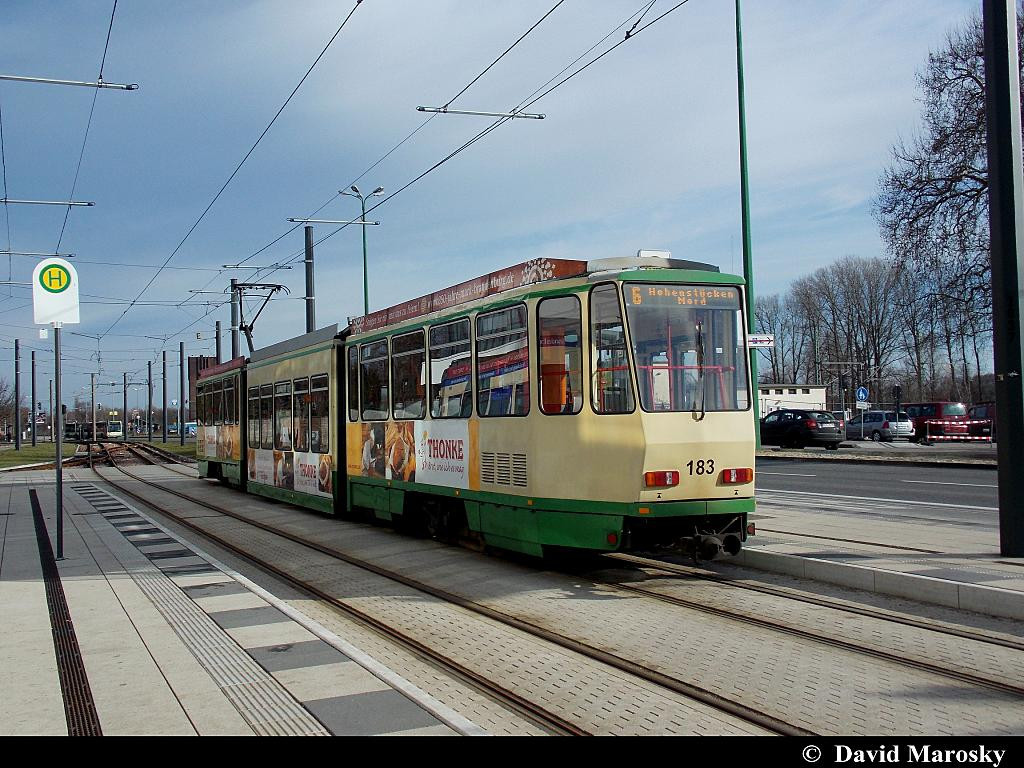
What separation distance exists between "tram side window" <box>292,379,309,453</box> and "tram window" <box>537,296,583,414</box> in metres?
8.22

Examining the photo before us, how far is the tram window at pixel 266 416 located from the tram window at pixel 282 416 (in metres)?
0.33

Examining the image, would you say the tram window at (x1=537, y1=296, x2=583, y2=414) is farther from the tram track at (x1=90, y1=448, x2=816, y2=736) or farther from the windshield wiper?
the tram track at (x1=90, y1=448, x2=816, y2=736)

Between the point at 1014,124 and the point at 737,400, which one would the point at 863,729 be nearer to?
the point at 737,400

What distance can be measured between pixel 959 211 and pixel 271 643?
100ft

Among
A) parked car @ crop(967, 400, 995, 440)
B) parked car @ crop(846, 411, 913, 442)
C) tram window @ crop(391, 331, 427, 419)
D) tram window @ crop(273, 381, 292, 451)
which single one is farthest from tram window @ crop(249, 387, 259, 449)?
parked car @ crop(846, 411, 913, 442)

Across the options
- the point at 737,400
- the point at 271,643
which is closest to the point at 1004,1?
the point at 737,400

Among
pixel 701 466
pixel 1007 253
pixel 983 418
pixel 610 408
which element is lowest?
pixel 983 418

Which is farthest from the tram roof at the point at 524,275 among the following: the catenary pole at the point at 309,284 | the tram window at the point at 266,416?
the catenary pole at the point at 309,284

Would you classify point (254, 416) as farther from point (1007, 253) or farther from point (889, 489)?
point (1007, 253)

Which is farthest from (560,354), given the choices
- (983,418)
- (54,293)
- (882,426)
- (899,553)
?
(983,418)

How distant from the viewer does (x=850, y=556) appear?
955cm

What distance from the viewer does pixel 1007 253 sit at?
9.21 metres

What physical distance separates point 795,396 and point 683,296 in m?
71.4

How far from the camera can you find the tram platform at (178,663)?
16.8ft
